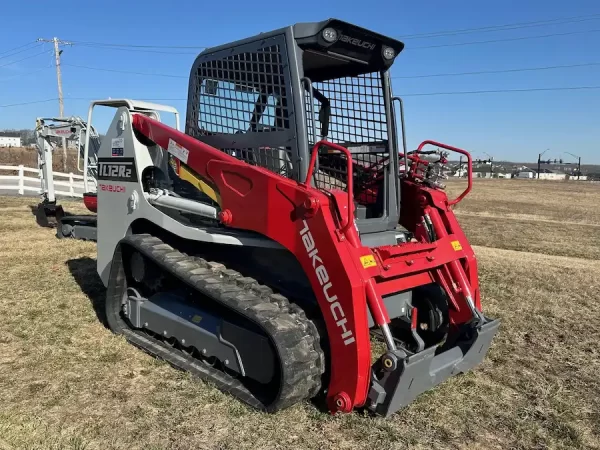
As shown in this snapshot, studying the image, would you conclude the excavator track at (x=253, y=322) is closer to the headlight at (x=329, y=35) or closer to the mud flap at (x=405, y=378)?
the mud flap at (x=405, y=378)

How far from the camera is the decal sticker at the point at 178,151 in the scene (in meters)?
4.38

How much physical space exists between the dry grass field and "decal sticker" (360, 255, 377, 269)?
1.03 meters

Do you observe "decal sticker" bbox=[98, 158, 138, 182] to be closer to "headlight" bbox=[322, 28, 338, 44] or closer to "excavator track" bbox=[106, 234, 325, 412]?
"excavator track" bbox=[106, 234, 325, 412]

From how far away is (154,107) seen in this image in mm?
6461

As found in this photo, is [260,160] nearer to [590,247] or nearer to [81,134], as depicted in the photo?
[81,134]

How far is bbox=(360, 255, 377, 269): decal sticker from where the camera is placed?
3.51m

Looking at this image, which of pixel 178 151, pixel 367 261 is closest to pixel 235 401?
pixel 367 261

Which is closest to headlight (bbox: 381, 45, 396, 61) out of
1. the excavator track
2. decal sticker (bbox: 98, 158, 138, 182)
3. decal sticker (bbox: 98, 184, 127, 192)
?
the excavator track

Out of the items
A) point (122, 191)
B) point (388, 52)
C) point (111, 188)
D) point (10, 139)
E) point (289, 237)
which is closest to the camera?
point (289, 237)

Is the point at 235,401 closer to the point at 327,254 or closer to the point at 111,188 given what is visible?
the point at 327,254

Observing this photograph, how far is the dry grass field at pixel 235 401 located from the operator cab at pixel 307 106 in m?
1.45

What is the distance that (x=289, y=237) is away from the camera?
3656mm

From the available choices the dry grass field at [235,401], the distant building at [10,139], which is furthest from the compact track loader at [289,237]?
the distant building at [10,139]

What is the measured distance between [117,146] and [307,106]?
2.17m
